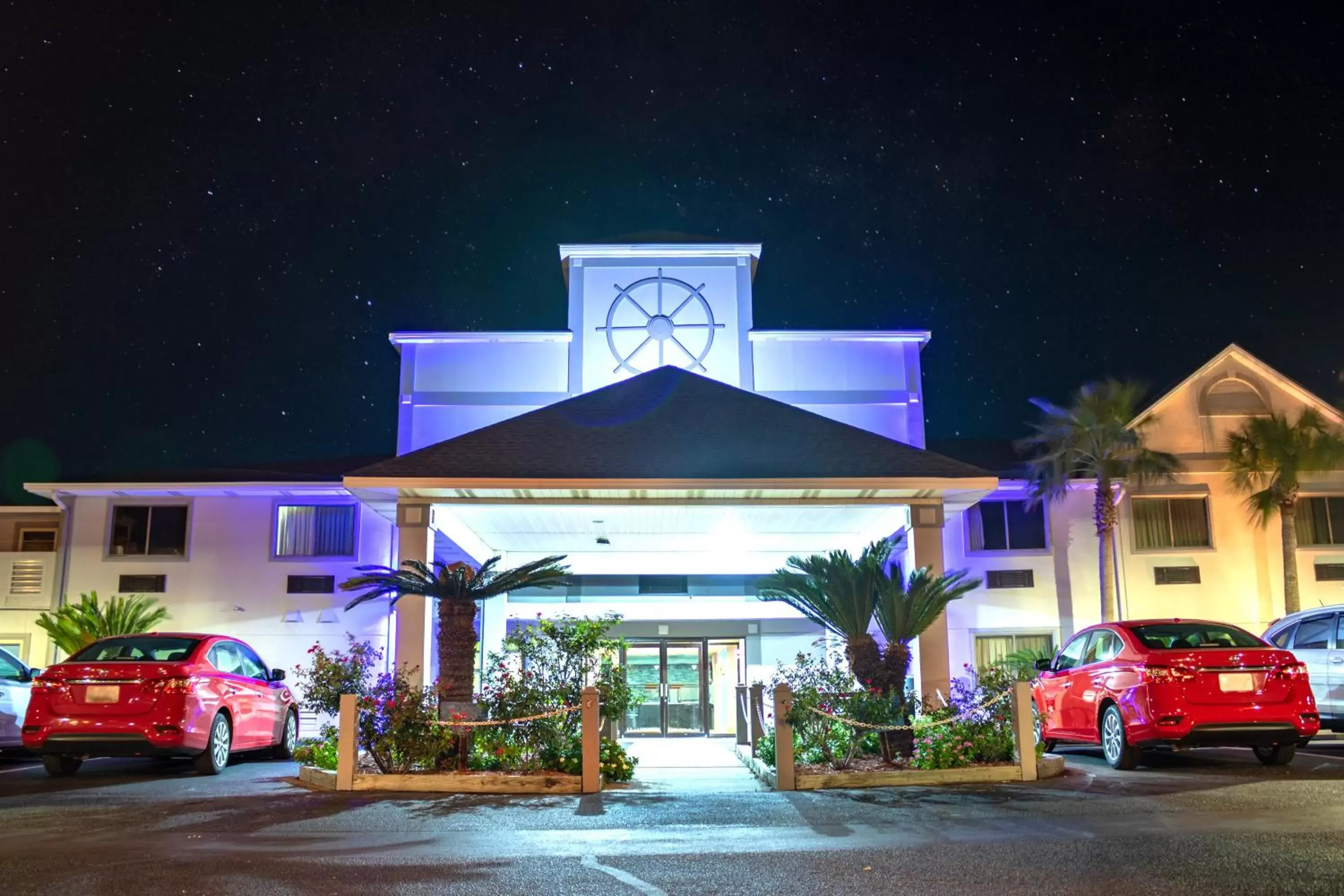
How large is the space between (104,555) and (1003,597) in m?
18.8

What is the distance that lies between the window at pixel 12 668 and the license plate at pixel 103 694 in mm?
3759

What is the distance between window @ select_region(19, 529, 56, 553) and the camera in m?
28.4

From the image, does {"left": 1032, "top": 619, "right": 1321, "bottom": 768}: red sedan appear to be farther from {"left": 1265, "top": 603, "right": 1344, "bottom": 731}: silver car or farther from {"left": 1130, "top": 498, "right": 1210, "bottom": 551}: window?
{"left": 1130, "top": 498, "right": 1210, "bottom": 551}: window

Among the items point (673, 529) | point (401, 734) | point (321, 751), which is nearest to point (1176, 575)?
point (673, 529)

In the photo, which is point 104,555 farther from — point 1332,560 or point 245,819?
point 1332,560

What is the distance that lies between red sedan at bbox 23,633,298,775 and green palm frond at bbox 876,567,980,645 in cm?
760

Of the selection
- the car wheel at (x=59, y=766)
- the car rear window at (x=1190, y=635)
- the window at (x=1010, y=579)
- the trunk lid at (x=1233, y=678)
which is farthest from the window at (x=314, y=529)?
the trunk lid at (x=1233, y=678)

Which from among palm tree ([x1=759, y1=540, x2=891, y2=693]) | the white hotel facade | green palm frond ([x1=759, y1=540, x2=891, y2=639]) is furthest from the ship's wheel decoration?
palm tree ([x1=759, y1=540, x2=891, y2=693])

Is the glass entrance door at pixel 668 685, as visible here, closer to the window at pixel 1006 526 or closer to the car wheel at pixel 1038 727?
the window at pixel 1006 526

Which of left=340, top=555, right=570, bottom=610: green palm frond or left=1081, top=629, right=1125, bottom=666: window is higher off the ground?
left=340, top=555, right=570, bottom=610: green palm frond

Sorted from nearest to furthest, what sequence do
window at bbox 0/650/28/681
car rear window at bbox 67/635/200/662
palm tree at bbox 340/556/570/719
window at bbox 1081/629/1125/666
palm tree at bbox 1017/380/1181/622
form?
window at bbox 1081/629/1125/666, palm tree at bbox 340/556/570/719, car rear window at bbox 67/635/200/662, window at bbox 0/650/28/681, palm tree at bbox 1017/380/1181/622

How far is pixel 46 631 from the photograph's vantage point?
2366 centimetres

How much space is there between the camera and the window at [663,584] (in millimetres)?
24484

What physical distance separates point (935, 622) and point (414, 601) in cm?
664
